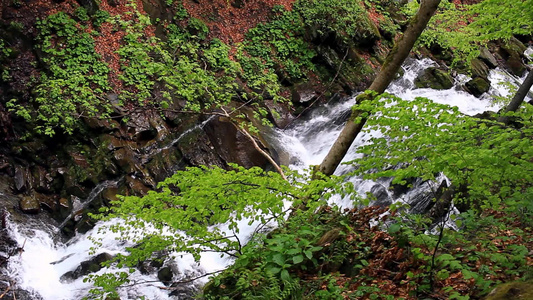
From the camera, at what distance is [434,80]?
14641mm

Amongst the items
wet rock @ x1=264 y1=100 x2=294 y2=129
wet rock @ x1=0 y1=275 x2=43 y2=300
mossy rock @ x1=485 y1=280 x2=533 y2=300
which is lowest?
mossy rock @ x1=485 y1=280 x2=533 y2=300

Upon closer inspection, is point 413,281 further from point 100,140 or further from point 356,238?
point 100,140

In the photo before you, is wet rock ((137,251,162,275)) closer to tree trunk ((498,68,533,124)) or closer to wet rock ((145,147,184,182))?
wet rock ((145,147,184,182))

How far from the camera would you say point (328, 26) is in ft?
45.8

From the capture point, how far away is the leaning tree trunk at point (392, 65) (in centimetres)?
466

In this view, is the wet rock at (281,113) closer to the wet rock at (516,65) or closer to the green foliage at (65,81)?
the green foliage at (65,81)

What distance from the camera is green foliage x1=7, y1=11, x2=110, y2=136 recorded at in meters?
9.09

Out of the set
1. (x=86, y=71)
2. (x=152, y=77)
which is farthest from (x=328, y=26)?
(x=86, y=71)

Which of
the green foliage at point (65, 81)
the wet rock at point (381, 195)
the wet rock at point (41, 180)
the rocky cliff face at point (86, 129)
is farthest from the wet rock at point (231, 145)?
the wet rock at point (41, 180)

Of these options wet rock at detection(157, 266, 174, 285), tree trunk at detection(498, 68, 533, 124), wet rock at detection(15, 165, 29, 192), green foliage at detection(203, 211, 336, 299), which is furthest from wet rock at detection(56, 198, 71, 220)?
tree trunk at detection(498, 68, 533, 124)

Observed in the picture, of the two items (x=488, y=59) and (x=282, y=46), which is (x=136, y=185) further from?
(x=488, y=59)

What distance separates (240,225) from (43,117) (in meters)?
5.33

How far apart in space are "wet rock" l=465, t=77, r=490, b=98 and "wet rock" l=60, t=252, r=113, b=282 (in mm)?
→ 13716

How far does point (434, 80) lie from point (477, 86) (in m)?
1.59
